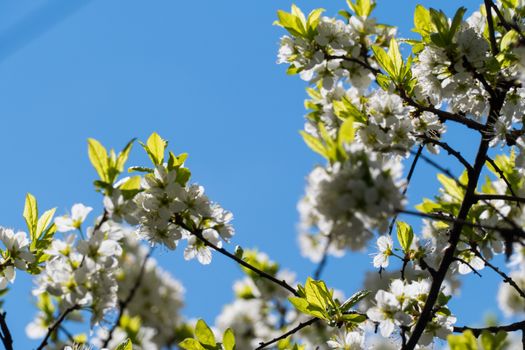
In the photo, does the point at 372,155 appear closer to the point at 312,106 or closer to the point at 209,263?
the point at 209,263

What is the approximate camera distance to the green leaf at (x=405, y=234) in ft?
8.68

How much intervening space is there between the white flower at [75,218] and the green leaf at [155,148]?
0.29 metres

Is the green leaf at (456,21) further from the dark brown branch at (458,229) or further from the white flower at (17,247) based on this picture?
the white flower at (17,247)

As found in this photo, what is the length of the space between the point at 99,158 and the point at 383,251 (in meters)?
1.20

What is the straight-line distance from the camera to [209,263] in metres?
2.60

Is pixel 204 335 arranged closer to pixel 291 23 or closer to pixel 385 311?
pixel 385 311

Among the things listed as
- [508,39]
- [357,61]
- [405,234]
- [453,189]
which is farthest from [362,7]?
[405,234]

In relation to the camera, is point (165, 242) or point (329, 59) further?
point (329, 59)

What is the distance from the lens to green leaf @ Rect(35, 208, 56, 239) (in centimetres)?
248

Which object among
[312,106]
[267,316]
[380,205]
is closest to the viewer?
[380,205]

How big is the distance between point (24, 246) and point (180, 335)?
3.59 metres

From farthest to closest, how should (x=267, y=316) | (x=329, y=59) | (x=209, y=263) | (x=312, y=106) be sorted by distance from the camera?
(x=267, y=316), (x=312, y=106), (x=329, y=59), (x=209, y=263)

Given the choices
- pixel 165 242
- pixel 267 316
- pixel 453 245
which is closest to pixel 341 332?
pixel 453 245

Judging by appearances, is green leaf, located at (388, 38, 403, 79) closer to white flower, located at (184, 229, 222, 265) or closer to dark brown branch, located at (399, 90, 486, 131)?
dark brown branch, located at (399, 90, 486, 131)
